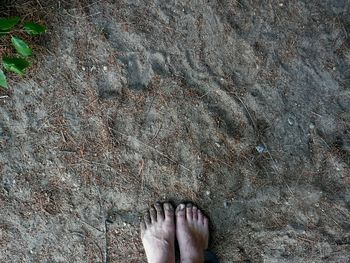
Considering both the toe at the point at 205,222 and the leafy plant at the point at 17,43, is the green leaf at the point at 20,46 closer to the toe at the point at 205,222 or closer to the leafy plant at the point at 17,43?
the leafy plant at the point at 17,43

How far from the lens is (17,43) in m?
2.11

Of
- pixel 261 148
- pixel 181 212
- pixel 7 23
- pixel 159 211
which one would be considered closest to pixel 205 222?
pixel 181 212

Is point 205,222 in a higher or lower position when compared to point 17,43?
lower

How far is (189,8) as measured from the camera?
90.9 inches

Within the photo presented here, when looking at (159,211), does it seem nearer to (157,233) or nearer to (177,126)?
(157,233)

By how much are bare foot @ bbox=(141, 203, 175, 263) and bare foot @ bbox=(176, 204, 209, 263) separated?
0.21ft

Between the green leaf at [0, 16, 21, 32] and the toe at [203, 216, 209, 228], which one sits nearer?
the green leaf at [0, 16, 21, 32]

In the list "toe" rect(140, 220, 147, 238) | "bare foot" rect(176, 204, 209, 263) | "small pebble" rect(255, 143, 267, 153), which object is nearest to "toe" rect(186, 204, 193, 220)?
"bare foot" rect(176, 204, 209, 263)

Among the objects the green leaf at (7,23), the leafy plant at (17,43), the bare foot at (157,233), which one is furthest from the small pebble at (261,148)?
the green leaf at (7,23)

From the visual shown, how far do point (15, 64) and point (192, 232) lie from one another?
51.8 inches

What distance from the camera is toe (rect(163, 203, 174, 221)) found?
240cm

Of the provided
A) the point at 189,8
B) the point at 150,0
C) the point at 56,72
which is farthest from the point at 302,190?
the point at 56,72

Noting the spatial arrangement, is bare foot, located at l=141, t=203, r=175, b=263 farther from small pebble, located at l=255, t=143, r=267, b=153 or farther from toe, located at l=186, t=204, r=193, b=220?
small pebble, located at l=255, t=143, r=267, b=153

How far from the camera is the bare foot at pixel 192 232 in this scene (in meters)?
2.39
